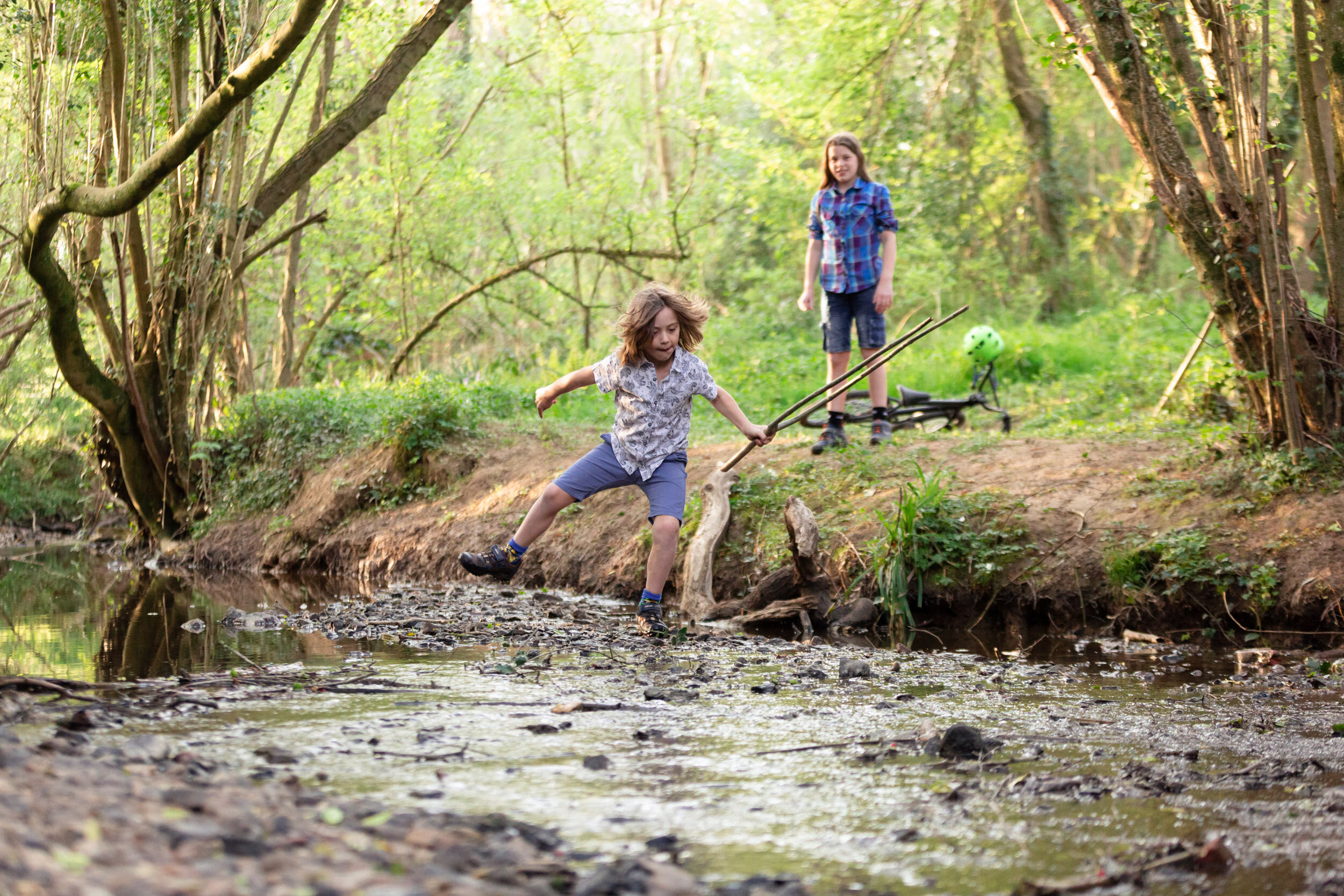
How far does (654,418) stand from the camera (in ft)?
21.6

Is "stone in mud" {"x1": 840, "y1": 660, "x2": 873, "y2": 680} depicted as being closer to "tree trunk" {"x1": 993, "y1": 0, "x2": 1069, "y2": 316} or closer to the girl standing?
the girl standing

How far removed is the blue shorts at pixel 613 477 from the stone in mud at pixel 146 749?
3.48m

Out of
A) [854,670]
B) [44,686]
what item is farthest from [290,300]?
[854,670]

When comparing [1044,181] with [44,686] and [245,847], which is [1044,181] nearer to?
[44,686]

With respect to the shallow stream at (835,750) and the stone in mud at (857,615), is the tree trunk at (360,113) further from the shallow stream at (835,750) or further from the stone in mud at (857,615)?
the stone in mud at (857,615)

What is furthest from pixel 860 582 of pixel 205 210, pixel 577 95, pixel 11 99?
pixel 577 95

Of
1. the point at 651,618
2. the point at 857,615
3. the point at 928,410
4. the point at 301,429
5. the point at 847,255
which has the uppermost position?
the point at 847,255

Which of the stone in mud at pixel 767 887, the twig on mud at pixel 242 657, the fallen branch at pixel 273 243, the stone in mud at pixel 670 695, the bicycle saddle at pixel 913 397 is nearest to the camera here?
the stone in mud at pixel 767 887

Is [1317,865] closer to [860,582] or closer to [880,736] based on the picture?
[880,736]

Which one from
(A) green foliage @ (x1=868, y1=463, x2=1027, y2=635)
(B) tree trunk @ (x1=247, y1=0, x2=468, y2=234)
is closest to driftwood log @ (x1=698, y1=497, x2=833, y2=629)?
(A) green foliage @ (x1=868, y1=463, x2=1027, y2=635)

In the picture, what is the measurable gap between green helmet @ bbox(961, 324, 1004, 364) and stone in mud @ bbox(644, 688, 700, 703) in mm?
8453

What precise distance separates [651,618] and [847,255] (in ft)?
11.4

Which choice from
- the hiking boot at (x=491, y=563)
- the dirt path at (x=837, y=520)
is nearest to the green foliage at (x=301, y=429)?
the dirt path at (x=837, y=520)

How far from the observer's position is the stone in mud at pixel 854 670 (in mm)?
5227
